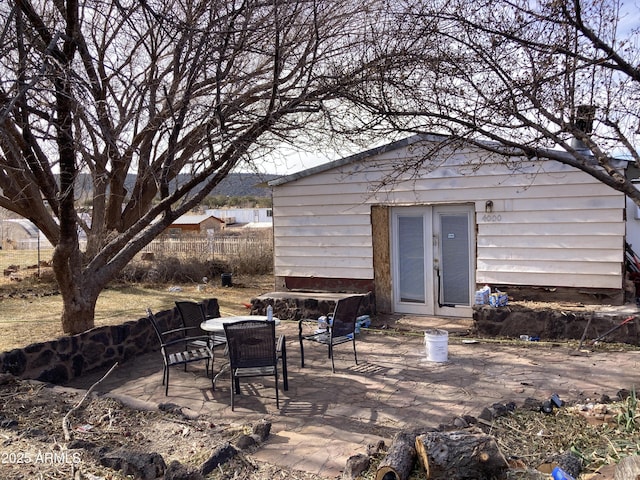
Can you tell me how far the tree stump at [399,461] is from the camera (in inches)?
137

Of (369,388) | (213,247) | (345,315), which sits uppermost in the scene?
(213,247)

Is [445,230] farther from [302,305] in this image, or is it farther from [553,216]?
[302,305]

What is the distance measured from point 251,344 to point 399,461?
239 centimetres

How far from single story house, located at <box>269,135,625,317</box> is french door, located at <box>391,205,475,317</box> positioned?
0.02 metres

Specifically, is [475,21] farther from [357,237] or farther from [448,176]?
[357,237]

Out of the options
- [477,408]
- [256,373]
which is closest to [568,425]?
[477,408]

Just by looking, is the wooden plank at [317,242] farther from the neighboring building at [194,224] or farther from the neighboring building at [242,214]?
the neighboring building at [242,214]

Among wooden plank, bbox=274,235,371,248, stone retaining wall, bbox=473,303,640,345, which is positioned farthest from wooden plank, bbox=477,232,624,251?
wooden plank, bbox=274,235,371,248

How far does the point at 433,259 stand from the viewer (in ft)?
32.3

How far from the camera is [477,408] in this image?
5.36m

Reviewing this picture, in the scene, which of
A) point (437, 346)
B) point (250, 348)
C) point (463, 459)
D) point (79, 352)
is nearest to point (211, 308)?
point (79, 352)

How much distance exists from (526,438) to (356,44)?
5.70 meters

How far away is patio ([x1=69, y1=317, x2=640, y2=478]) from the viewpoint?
4730 millimetres

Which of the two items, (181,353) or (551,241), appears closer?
(181,353)
